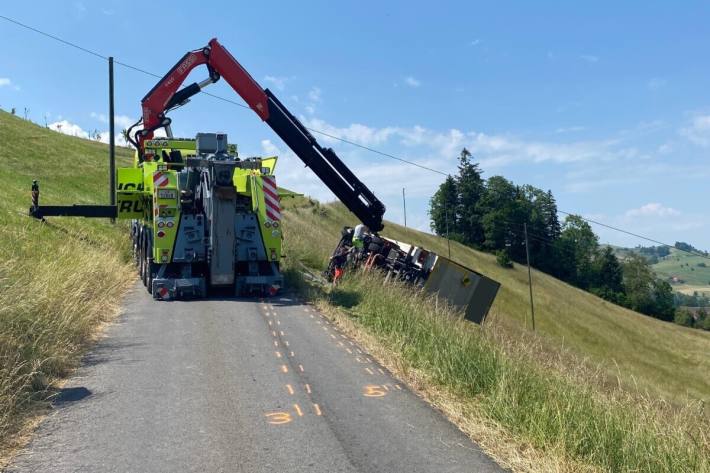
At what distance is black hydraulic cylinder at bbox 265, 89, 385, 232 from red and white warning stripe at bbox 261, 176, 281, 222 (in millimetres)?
4307

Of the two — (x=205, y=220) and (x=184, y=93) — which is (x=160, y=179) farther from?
(x=184, y=93)

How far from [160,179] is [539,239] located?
3358 inches

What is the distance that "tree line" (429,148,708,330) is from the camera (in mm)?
86625

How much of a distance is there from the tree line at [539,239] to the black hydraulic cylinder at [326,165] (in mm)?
67103

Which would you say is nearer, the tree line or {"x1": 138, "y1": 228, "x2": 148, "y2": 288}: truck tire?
{"x1": 138, "y1": 228, "x2": 148, "y2": 288}: truck tire

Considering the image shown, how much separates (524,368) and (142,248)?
36.1ft

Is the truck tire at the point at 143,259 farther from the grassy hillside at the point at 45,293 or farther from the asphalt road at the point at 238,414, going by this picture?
the asphalt road at the point at 238,414

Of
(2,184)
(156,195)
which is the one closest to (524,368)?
(156,195)

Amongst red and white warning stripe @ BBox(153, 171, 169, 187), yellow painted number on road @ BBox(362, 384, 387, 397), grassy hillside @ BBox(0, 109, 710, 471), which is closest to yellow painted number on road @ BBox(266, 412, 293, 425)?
yellow painted number on road @ BBox(362, 384, 387, 397)

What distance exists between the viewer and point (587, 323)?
1768 inches

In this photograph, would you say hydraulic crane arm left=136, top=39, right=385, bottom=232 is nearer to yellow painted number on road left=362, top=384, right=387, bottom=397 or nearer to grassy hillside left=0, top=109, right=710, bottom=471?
grassy hillside left=0, top=109, right=710, bottom=471

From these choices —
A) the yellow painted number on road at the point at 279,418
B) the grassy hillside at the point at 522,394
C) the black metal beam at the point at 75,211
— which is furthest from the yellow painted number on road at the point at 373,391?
the black metal beam at the point at 75,211

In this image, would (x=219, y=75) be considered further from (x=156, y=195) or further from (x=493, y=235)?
(x=493, y=235)

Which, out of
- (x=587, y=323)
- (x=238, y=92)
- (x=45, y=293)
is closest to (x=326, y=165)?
(x=238, y=92)
